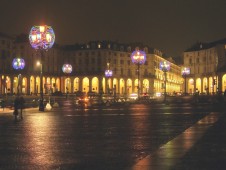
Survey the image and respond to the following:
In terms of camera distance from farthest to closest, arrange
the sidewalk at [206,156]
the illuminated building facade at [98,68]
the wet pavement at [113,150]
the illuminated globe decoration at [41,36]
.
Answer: the illuminated building facade at [98,68] < the illuminated globe decoration at [41,36] < the wet pavement at [113,150] < the sidewalk at [206,156]

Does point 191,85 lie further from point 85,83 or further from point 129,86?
point 85,83

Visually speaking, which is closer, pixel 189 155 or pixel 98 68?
pixel 189 155

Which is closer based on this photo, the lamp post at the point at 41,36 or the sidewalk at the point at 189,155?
the sidewalk at the point at 189,155

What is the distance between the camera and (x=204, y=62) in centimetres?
15850

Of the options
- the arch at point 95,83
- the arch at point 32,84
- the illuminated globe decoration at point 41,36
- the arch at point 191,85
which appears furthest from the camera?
the arch at point 191,85

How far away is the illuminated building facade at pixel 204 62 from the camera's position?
475 feet

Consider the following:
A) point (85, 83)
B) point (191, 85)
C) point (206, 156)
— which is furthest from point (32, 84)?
point (206, 156)

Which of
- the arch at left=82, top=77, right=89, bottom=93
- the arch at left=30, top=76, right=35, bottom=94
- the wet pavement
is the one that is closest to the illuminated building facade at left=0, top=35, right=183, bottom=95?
the arch at left=82, top=77, right=89, bottom=93

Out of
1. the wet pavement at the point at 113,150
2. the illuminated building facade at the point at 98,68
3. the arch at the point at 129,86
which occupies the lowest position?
the wet pavement at the point at 113,150

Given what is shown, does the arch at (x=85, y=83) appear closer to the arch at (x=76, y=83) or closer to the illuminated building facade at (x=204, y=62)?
the arch at (x=76, y=83)

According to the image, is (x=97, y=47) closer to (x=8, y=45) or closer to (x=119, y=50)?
(x=119, y=50)

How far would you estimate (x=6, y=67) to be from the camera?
12875cm

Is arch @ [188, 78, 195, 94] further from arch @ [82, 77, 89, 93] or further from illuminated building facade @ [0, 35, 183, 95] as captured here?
arch @ [82, 77, 89, 93]

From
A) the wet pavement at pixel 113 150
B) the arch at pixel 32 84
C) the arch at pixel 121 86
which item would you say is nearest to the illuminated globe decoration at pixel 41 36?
the wet pavement at pixel 113 150
